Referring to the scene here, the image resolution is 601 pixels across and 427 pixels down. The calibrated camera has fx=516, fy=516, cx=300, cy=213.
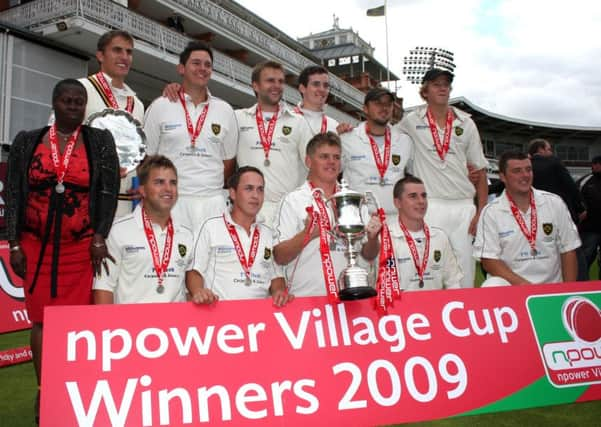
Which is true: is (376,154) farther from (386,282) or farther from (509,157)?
(386,282)

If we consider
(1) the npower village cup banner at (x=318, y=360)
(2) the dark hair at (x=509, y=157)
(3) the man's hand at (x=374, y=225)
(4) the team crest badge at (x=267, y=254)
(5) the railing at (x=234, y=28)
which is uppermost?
(5) the railing at (x=234, y=28)

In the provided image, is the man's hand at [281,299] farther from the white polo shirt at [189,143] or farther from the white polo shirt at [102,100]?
the white polo shirt at [102,100]

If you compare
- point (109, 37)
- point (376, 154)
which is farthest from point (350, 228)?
point (109, 37)

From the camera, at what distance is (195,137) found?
16.0ft

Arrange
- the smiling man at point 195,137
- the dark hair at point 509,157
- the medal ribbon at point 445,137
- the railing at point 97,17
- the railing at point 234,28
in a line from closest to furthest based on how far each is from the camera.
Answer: the smiling man at point 195,137
the dark hair at point 509,157
the medal ribbon at point 445,137
the railing at point 97,17
the railing at point 234,28

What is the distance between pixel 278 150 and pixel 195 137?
2.88ft

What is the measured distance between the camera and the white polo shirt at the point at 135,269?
3.83 m

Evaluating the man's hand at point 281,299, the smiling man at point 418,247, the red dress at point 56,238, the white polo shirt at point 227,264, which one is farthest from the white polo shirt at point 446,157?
the red dress at point 56,238

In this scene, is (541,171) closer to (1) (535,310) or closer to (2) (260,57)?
(1) (535,310)

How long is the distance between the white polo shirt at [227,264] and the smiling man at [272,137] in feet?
3.41

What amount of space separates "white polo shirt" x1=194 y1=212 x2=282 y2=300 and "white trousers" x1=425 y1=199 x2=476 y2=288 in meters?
2.02

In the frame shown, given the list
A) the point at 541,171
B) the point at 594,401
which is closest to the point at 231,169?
the point at 594,401

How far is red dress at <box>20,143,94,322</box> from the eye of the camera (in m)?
3.61

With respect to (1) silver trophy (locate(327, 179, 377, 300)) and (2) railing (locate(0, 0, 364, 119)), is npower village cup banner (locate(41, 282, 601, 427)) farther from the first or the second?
(2) railing (locate(0, 0, 364, 119))
